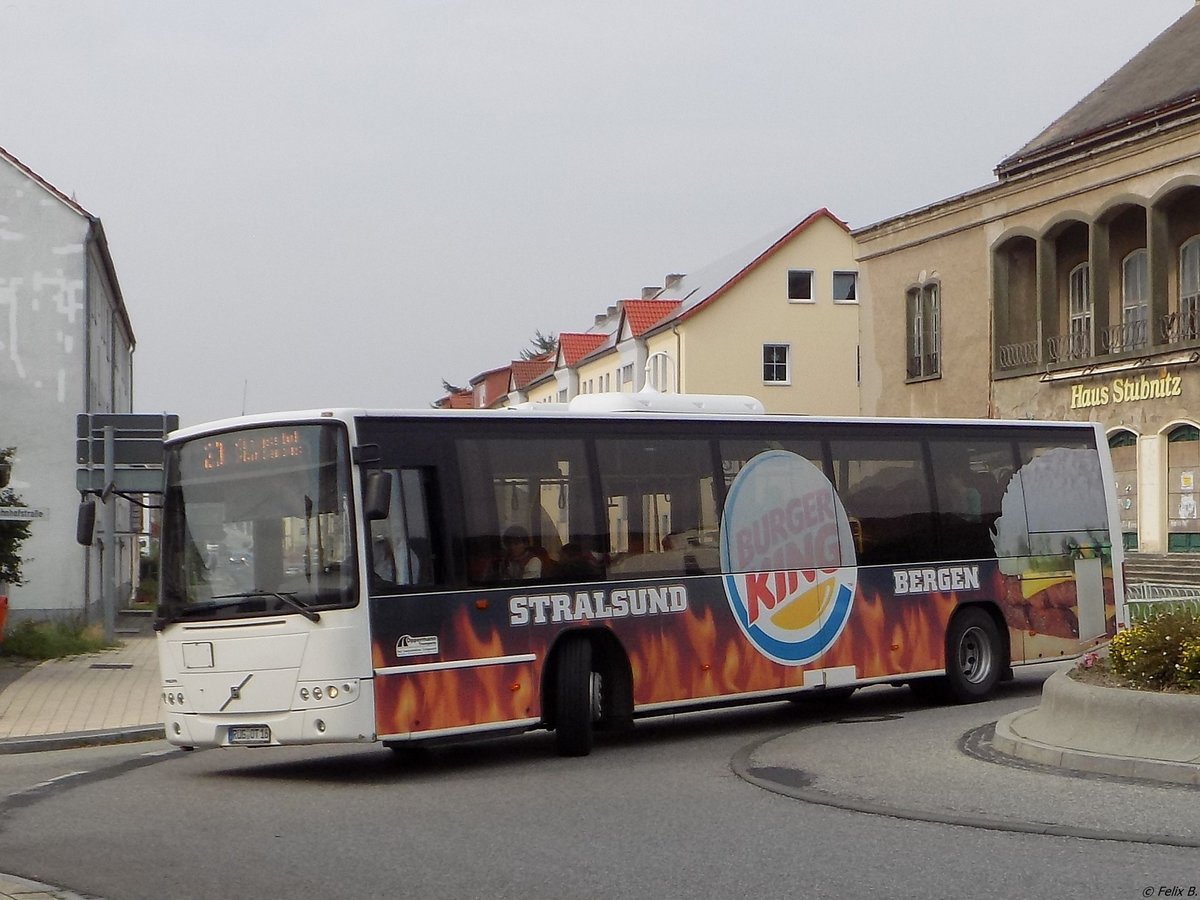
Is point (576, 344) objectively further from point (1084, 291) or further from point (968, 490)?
point (968, 490)

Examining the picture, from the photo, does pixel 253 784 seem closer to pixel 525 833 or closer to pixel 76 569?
pixel 525 833

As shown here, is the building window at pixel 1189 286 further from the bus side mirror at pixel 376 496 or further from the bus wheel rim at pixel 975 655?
the bus side mirror at pixel 376 496

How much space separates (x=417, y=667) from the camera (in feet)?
40.2

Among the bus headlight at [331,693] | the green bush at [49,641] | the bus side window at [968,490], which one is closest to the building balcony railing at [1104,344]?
the bus side window at [968,490]

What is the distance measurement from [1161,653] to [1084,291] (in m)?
29.5

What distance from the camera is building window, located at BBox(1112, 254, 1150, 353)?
36219 millimetres

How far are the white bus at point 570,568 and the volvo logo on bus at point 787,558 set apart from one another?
0.03m

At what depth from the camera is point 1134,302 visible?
37.5 m

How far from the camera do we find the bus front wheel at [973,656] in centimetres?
1652

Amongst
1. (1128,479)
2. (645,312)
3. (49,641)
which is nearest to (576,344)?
(645,312)

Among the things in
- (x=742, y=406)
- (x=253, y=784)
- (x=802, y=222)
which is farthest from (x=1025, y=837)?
(x=802, y=222)

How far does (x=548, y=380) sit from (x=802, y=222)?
2440cm

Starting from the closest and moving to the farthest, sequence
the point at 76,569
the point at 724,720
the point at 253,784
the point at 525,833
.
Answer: the point at 525,833, the point at 253,784, the point at 724,720, the point at 76,569

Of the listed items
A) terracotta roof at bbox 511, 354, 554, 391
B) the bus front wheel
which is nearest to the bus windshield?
the bus front wheel
